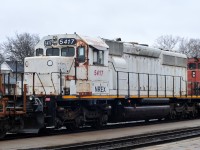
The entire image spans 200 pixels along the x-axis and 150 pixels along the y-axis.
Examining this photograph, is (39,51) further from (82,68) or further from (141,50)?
(141,50)

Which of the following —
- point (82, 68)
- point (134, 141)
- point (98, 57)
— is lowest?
point (134, 141)

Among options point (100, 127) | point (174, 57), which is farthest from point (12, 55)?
point (100, 127)

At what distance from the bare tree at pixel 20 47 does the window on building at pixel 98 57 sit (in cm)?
4709

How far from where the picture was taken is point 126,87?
1744cm

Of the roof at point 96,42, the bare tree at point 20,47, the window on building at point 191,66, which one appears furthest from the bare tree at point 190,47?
the roof at point 96,42

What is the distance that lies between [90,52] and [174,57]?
819 cm

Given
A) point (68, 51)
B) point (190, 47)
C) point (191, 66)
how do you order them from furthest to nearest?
point (190, 47) < point (191, 66) < point (68, 51)

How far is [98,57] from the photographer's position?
1557cm

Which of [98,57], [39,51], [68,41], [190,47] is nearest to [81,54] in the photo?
[68,41]

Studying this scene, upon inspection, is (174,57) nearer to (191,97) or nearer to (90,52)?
(191,97)

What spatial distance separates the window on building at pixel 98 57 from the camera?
1534cm

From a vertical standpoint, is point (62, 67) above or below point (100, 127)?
above

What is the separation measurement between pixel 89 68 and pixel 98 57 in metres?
0.85

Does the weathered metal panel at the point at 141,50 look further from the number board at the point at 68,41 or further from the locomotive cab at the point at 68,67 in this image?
the number board at the point at 68,41
